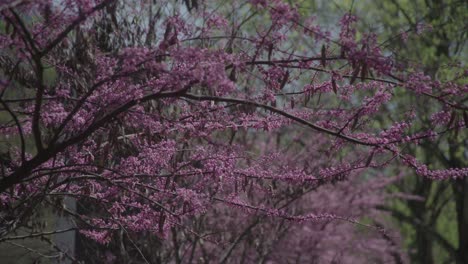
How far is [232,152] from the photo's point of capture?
16.9 feet

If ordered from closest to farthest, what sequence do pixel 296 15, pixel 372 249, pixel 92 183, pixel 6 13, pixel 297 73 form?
pixel 6 13
pixel 296 15
pixel 297 73
pixel 92 183
pixel 372 249

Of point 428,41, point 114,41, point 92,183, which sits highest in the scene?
point 428,41

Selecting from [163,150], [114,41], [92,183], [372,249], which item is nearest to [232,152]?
[163,150]

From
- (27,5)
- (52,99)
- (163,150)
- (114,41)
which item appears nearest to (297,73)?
(163,150)

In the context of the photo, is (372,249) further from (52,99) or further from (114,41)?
(52,99)

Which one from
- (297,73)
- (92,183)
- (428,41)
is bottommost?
(92,183)

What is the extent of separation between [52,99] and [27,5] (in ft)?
3.82

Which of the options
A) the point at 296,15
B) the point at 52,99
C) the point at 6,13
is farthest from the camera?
the point at 52,99

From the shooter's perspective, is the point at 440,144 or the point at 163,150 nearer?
the point at 163,150

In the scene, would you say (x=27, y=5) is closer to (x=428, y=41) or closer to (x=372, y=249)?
(x=372, y=249)

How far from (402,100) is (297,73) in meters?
11.1

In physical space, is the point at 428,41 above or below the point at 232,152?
above

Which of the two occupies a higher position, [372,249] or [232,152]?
[232,152]

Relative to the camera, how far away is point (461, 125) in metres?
4.36
